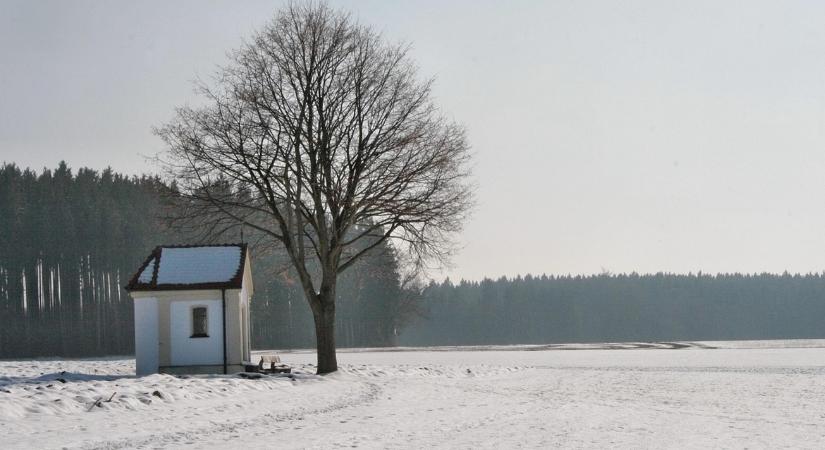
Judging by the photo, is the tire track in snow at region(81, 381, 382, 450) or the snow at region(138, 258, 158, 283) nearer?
the tire track in snow at region(81, 381, 382, 450)

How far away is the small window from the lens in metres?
33.6

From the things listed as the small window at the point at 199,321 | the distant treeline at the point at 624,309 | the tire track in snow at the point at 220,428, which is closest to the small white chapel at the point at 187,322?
the small window at the point at 199,321

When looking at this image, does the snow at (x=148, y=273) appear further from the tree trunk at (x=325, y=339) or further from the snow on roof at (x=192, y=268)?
the tree trunk at (x=325, y=339)

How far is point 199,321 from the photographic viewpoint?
33812 millimetres

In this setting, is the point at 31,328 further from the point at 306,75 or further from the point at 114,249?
the point at 306,75

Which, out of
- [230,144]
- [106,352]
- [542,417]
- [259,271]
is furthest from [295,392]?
[259,271]

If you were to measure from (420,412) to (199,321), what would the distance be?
16300mm

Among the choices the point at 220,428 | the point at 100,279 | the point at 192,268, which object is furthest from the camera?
the point at 100,279

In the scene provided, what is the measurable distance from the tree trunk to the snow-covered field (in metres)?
1.67

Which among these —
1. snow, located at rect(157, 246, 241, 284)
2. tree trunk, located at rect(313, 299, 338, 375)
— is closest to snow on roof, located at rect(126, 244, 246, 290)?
snow, located at rect(157, 246, 241, 284)

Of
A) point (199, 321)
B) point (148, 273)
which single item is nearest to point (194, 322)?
point (199, 321)

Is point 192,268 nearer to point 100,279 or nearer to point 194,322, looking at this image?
point 194,322

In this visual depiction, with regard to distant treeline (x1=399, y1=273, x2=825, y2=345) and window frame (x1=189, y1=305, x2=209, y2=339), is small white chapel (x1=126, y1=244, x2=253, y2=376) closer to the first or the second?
window frame (x1=189, y1=305, x2=209, y2=339)

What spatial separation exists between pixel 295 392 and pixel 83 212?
62162 mm
